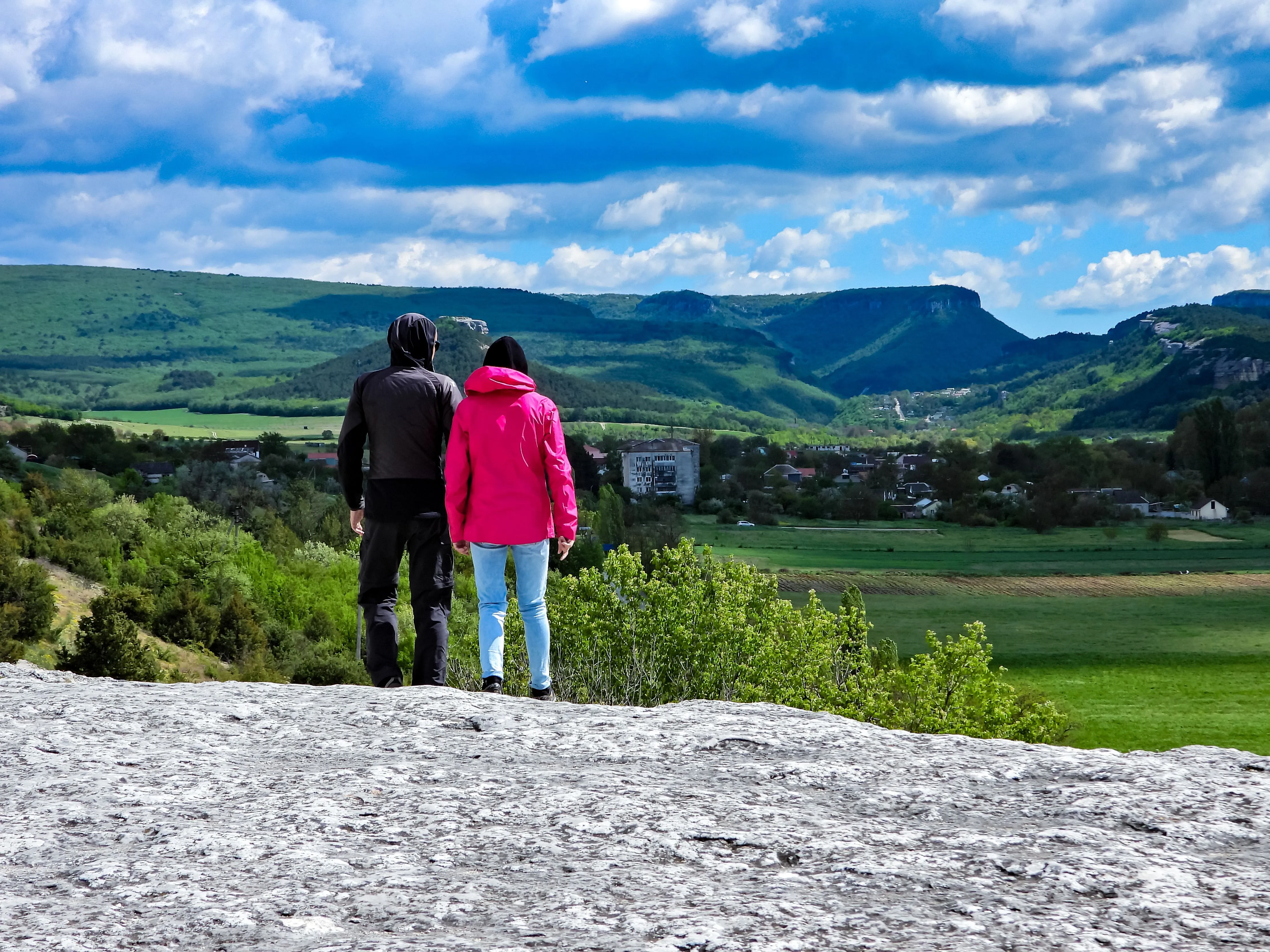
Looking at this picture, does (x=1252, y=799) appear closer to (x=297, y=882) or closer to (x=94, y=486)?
(x=297, y=882)

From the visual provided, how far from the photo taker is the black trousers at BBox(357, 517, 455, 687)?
8.12 metres

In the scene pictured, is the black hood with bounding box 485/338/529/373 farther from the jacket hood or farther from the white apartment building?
the white apartment building

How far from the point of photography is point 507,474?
770 cm

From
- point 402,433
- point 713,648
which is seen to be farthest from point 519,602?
point 713,648

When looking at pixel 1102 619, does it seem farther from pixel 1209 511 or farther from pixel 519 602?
pixel 519 602

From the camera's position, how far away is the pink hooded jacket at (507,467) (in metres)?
7.67

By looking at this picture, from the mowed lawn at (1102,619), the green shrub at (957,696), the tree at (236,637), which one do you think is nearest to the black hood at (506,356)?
the green shrub at (957,696)

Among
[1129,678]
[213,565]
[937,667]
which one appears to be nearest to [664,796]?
[937,667]

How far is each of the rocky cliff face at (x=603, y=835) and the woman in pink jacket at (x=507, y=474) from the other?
1.71 meters

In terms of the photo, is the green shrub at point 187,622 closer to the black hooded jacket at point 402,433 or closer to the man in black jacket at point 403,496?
the man in black jacket at point 403,496

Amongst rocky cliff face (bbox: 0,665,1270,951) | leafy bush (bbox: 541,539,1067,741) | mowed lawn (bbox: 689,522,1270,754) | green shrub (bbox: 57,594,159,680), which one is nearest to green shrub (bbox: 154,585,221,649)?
green shrub (bbox: 57,594,159,680)

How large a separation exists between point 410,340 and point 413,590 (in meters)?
1.86

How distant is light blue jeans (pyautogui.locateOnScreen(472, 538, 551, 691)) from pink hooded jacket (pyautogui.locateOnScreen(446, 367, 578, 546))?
0.50 ft

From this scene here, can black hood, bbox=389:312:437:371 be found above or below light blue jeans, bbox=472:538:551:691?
above
